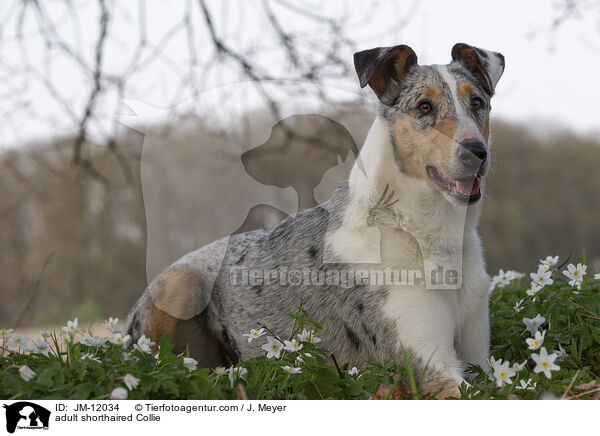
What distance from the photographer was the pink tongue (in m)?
3.59

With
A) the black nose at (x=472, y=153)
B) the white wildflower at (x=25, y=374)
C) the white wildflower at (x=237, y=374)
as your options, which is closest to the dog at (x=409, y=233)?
the black nose at (x=472, y=153)

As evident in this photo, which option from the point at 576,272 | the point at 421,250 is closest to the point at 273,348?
the point at 421,250

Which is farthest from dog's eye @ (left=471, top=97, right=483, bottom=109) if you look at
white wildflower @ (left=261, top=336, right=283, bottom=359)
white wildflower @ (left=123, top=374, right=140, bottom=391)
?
white wildflower @ (left=123, top=374, right=140, bottom=391)

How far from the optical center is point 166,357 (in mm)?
2961

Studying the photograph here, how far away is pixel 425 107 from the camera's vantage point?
12.4ft

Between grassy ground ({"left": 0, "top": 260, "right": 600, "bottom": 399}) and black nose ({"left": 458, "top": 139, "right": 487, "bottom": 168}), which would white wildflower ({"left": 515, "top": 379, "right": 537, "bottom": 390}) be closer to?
grassy ground ({"left": 0, "top": 260, "right": 600, "bottom": 399})

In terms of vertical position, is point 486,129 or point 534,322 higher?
point 486,129

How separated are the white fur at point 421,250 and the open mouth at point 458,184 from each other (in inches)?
4.9

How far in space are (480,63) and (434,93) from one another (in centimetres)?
66

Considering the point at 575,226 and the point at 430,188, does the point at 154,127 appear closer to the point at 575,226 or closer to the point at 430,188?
the point at 430,188

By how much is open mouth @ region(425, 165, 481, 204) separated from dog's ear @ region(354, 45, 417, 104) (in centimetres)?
70

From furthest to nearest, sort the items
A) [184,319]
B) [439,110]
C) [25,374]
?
[184,319] < [439,110] < [25,374]

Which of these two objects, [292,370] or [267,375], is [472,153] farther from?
[267,375]

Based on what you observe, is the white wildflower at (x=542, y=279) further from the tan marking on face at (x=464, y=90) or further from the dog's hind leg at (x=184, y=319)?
the dog's hind leg at (x=184, y=319)
